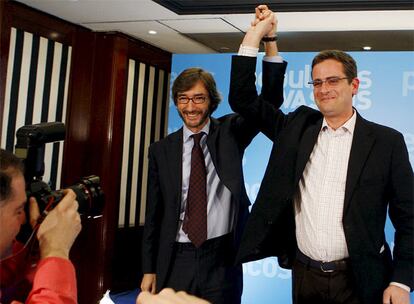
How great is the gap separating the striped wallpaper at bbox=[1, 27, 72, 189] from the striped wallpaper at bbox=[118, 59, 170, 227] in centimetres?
71

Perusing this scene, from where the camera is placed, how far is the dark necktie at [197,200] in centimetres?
259

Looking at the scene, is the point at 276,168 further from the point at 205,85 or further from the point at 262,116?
the point at 205,85

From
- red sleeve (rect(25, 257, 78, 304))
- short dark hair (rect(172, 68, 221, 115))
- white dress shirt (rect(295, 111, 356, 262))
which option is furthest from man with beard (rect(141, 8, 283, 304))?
red sleeve (rect(25, 257, 78, 304))

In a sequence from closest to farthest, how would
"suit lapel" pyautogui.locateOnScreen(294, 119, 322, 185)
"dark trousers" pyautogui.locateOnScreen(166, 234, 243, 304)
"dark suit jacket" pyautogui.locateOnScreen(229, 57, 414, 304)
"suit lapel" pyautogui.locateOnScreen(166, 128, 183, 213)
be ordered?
"dark suit jacket" pyautogui.locateOnScreen(229, 57, 414, 304), "suit lapel" pyautogui.locateOnScreen(294, 119, 322, 185), "dark trousers" pyautogui.locateOnScreen(166, 234, 243, 304), "suit lapel" pyautogui.locateOnScreen(166, 128, 183, 213)

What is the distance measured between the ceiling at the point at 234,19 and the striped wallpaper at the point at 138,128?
0.39 m

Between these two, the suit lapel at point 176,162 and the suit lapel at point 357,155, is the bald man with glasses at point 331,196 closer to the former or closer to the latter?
the suit lapel at point 357,155

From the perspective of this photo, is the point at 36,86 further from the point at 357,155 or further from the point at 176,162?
the point at 357,155

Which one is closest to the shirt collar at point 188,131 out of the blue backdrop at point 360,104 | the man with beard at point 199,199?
the man with beard at point 199,199

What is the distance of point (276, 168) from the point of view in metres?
2.33

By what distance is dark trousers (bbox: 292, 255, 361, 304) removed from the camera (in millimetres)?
2209

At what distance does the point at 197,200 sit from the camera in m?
2.65

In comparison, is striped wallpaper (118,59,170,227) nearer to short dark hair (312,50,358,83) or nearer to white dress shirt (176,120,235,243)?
white dress shirt (176,120,235,243)

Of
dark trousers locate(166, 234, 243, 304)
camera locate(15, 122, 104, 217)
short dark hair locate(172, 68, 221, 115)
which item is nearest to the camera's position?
camera locate(15, 122, 104, 217)

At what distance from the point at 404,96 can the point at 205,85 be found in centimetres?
184
